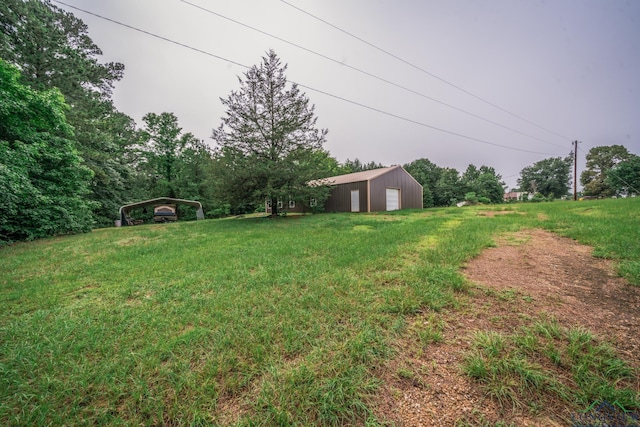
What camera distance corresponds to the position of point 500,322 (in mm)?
2078

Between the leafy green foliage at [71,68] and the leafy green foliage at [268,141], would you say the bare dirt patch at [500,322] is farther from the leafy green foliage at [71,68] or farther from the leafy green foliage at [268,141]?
the leafy green foliage at [71,68]

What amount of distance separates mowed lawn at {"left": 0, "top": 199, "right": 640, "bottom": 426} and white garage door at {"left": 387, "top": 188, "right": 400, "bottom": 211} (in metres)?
11.8

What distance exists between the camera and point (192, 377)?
→ 5.23 ft

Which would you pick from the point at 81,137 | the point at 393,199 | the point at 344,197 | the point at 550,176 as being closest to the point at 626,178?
the point at 550,176

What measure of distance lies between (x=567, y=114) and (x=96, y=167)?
34287 millimetres

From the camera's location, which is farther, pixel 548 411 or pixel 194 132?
pixel 194 132

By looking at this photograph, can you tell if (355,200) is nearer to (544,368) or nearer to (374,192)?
(374,192)

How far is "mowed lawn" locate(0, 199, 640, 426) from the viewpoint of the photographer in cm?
140

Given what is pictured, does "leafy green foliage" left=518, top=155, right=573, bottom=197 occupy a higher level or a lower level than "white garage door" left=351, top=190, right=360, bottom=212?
higher

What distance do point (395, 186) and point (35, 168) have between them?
1820 centimetres

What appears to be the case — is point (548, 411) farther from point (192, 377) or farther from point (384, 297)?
point (192, 377)

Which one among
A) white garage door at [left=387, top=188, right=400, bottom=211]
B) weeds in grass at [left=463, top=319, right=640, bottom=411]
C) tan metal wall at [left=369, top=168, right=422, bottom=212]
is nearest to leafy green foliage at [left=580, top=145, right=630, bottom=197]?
tan metal wall at [left=369, top=168, right=422, bottom=212]

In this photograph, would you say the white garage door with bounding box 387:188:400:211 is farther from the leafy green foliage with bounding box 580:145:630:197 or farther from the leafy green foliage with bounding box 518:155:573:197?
the leafy green foliage with bounding box 518:155:573:197

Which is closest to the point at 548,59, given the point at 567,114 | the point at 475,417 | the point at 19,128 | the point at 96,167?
the point at 567,114
